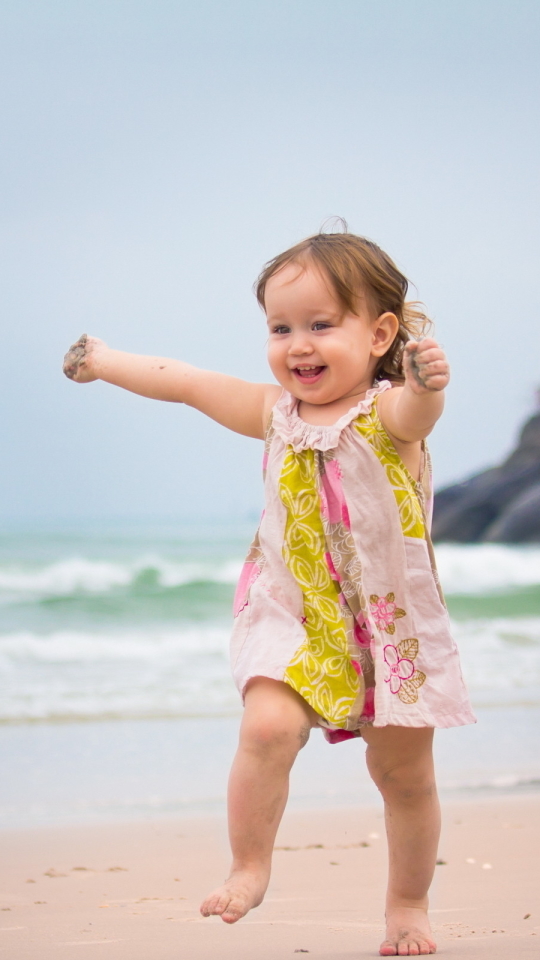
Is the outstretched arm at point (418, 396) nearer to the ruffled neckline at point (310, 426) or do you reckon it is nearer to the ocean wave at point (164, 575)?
the ruffled neckline at point (310, 426)

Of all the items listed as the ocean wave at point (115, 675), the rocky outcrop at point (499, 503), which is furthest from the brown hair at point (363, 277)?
the rocky outcrop at point (499, 503)

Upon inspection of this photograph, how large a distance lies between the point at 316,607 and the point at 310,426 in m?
0.40

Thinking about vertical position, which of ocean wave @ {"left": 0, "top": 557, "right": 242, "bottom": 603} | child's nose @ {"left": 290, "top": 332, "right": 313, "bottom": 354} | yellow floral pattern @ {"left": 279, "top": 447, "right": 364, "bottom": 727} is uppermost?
child's nose @ {"left": 290, "top": 332, "right": 313, "bottom": 354}

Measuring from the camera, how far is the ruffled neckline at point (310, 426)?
7.84 ft

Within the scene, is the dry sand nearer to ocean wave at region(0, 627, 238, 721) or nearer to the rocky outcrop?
ocean wave at region(0, 627, 238, 721)

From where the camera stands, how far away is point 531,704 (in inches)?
280

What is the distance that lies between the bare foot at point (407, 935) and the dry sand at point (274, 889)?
0.20 ft

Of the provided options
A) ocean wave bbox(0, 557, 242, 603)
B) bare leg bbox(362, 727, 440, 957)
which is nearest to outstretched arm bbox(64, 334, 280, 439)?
bare leg bbox(362, 727, 440, 957)

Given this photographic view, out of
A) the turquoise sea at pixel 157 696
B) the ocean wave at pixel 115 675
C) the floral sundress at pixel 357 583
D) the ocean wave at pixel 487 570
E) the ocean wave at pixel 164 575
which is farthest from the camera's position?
the ocean wave at pixel 487 570

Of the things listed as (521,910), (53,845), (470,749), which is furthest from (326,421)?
(470,749)

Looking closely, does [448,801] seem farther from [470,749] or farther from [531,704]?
[531,704]

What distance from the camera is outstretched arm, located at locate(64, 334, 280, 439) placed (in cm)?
262

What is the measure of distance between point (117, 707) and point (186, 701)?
19.5 inches

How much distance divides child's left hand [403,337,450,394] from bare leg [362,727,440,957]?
0.79m
